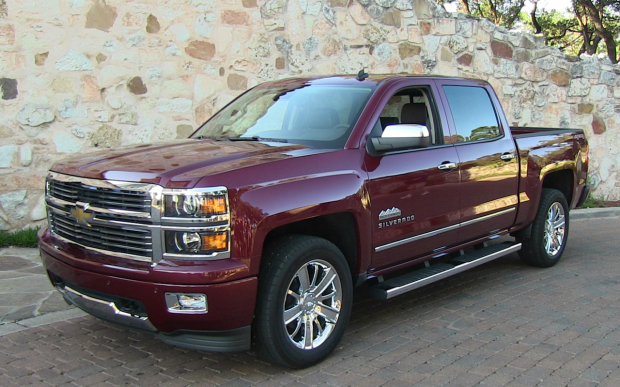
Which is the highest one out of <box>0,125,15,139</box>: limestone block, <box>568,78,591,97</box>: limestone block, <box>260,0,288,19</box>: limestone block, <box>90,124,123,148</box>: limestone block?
<box>260,0,288,19</box>: limestone block

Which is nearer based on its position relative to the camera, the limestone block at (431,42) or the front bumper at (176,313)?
the front bumper at (176,313)

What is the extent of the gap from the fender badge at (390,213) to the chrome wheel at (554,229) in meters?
2.77

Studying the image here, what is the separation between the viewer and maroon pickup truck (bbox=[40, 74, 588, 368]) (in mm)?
3816

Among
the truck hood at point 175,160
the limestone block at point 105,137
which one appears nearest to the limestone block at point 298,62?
the limestone block at point 105,137

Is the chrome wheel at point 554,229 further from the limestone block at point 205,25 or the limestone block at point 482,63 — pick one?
the limestone block at point 205,25

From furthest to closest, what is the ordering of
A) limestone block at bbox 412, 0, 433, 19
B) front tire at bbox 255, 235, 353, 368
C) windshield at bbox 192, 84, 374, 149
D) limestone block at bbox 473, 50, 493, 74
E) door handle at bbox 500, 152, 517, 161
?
limestone block at bbox 473, 50, 493, 74 < limestone block at bbox 412, 0, 433, 19 < door handle at bbox 500, 152, 517, 161 < windshield at bbox 192, 84, 374, 149 < front tire at bbox 255, 235, 353, 368

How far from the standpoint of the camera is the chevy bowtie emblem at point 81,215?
4.11m

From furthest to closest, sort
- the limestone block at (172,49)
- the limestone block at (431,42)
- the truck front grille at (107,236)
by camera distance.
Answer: the limestone block at (431,42)
the limestone block at (172,49)
the truck front grille at (107,236)

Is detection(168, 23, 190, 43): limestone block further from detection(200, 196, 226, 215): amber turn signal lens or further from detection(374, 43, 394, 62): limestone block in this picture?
detection(200, 196, 226, 215): amber turn signal lens

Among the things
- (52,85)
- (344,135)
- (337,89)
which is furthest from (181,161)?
(52,85)

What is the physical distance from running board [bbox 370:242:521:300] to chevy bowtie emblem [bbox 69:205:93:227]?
6.92 ft

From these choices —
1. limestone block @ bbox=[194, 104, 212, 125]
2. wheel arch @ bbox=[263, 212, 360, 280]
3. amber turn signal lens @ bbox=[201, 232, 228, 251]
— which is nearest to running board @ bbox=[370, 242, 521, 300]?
wheel arch @ bbox=[263, 212, 360, 280]

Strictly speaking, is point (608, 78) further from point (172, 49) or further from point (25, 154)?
point (25, 154)

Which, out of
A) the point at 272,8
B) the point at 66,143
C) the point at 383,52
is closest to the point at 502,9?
the point at 383,52
